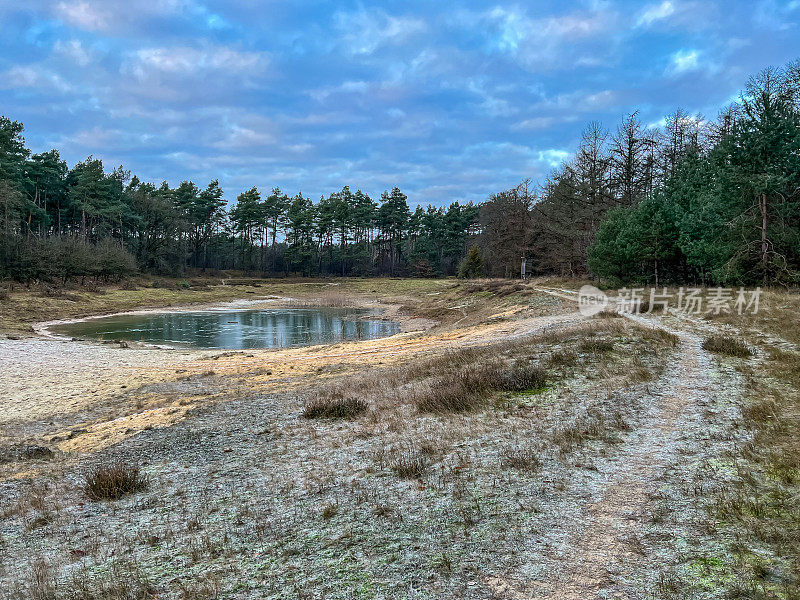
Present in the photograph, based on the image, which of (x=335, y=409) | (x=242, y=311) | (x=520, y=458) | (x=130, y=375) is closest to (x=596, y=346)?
(x=335, y=409)

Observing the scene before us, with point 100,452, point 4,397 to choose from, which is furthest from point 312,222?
point 100,452

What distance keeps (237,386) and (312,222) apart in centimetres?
8083

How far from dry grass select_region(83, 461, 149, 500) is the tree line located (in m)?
27.4

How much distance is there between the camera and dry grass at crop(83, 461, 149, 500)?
6.94m

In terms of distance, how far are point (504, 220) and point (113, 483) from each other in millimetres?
57900

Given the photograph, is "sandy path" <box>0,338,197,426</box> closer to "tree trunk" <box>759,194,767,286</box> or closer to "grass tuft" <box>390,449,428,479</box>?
"grass tuft" <box>390,449,428,479</box>

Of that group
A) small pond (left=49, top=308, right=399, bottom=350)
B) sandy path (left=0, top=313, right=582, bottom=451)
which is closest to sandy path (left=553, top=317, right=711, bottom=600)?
sandy path (left=0, top=313, right=582, bottom=451)

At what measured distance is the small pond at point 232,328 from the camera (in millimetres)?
30453

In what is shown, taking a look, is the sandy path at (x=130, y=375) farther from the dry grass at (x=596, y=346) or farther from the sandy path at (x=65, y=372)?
the dry grass at (x=596, y=346)

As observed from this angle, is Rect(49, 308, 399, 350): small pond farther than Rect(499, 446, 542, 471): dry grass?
Yes

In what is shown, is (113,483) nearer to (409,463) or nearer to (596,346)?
(409,463)

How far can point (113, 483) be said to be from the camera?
7051 mm

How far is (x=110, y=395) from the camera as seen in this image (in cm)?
1462

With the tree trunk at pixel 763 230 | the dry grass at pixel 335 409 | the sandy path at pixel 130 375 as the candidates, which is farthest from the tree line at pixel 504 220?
the dry grass at pixel 335 409
